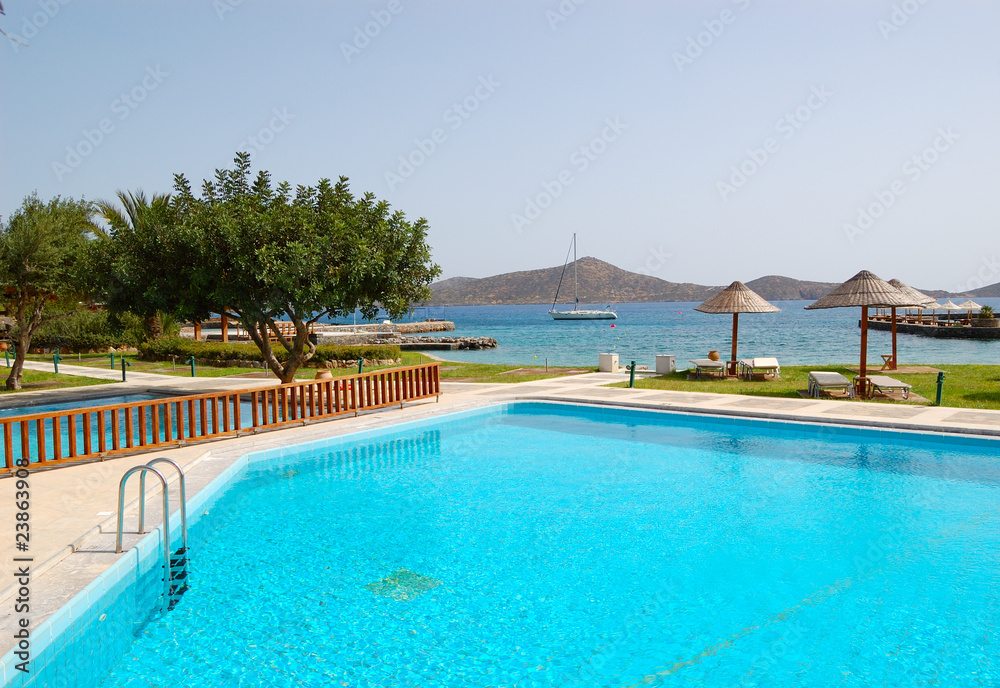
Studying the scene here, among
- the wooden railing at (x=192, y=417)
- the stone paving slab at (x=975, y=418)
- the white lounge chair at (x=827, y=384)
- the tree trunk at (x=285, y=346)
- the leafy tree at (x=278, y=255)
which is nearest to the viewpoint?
the wooden railing at (x=192, y=417)

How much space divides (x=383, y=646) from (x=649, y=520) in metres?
4.22

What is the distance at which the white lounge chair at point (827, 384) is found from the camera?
16.5 m

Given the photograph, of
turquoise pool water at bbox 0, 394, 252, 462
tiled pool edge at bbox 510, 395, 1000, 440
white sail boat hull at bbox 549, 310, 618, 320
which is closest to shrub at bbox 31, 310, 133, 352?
turquoise pool water at bbox 0, 394, 252, 462

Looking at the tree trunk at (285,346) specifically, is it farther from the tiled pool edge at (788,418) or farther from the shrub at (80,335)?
the shrub at (80,335)

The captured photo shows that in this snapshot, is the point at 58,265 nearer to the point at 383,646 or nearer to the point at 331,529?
the point at 331,529

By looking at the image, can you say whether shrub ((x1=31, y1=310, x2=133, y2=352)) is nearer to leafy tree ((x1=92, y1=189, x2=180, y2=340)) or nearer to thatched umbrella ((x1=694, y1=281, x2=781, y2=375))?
leafy tree ((x1=92, y1=189, x2=180, y2=340))

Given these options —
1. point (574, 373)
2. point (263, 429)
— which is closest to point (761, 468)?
point (263, 429)

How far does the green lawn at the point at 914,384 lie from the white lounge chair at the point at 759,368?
0.41m

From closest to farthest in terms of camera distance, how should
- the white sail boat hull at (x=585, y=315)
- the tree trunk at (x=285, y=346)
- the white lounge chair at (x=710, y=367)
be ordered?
the tree trunk at (x=285, y=346) < the white lounge chair at (x=710, y=367) < the white sail boat hull at (x=585, y=315)

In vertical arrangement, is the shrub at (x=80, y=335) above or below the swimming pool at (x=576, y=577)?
above

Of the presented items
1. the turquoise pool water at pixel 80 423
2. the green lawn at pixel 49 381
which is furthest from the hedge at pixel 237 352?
the turquoise pool water at pixel 80 423

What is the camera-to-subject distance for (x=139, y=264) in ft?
53.1

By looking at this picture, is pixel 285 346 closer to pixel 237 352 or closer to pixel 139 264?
pixel 139 264

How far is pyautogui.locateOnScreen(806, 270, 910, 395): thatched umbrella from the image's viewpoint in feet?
55.3
